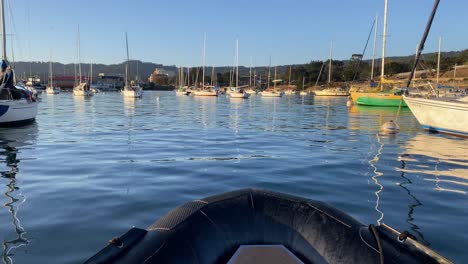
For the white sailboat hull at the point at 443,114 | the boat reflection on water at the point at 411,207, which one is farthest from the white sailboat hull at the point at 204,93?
the boat reflection on water at the point at 411,207

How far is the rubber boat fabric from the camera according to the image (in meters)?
3.27

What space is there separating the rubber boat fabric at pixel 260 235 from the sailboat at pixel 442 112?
1585 cm

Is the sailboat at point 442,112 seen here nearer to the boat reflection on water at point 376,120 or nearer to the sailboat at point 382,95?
the boat reflection on water at point 376,120

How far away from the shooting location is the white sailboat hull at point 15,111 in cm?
1996

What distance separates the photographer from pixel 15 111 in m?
20.7

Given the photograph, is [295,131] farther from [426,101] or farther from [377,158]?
[377,158]

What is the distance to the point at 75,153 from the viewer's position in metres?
12.6

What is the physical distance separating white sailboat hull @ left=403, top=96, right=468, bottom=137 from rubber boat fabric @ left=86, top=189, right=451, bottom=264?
1585 centimetres

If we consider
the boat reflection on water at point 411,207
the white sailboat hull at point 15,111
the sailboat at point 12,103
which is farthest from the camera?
the sailboat at point 12,103

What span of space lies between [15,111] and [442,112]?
69.4 ft

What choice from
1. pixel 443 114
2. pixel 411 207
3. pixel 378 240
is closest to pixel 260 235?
pixel 378 240

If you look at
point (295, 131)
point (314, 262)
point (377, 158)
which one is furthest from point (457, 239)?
point (295, 131)

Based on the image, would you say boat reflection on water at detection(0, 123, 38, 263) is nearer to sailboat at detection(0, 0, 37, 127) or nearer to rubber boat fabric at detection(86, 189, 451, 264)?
sailboat at detection(0, 0, 37, 127)

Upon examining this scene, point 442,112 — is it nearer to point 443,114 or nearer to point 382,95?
point 443,114
